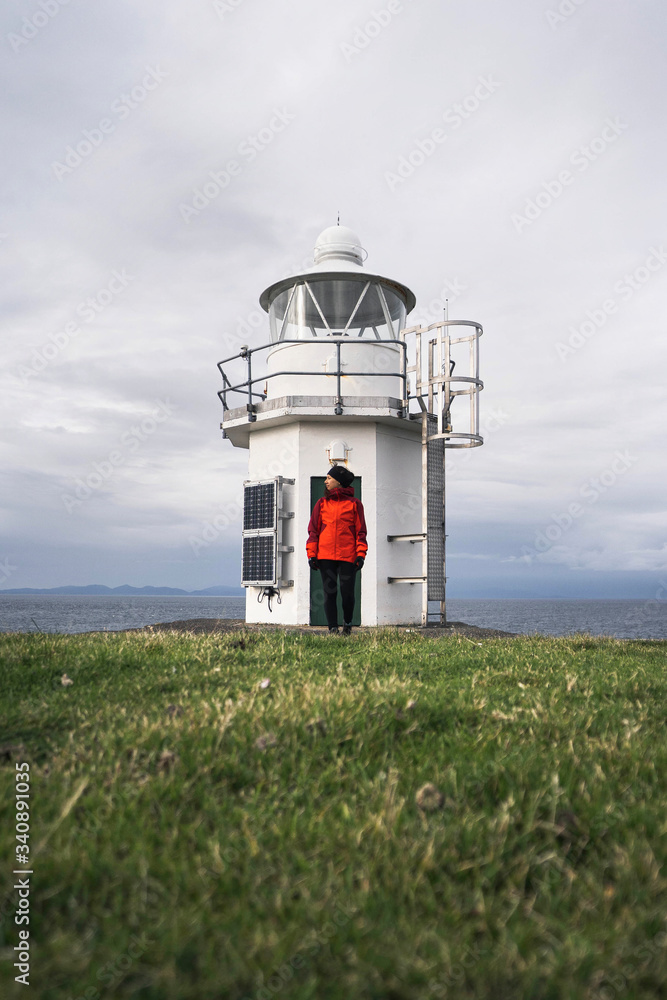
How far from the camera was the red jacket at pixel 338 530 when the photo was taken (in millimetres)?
11852

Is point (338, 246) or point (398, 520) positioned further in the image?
point (338, 246)

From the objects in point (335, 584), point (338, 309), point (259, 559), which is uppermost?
point (338, 309)

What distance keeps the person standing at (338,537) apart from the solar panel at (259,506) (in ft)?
14.1

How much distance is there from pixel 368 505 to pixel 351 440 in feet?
4.66

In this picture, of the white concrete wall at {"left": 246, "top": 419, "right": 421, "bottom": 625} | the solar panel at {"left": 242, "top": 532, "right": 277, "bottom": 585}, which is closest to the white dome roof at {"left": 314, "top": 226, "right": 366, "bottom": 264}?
the white concrete wall at {"left": 246, "top": 419, "right": 421, "bottom": 625}

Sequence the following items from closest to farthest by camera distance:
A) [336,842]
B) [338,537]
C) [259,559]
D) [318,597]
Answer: [336,842], [338,537], [318,597], [259,559]

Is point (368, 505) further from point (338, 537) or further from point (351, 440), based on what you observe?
point (338, 537)

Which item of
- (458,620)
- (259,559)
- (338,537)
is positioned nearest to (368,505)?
(259,559)

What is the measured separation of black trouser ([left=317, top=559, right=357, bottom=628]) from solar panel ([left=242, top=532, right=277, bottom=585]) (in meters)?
4.17

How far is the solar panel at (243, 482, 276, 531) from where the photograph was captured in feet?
53.5

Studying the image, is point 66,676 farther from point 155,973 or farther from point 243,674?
point 155,973

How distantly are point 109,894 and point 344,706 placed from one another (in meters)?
2.01

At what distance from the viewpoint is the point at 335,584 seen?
12.1 meters

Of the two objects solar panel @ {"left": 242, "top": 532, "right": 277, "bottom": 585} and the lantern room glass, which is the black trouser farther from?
the lantern room glass
